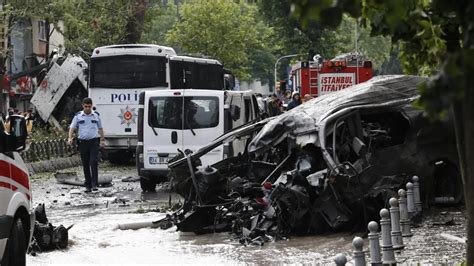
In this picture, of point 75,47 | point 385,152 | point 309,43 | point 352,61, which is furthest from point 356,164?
point 309,43

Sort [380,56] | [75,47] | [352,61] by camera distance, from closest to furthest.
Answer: [352,61] → [75,47] → [380,56]

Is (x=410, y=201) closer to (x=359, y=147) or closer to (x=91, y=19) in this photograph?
(x=359, y=147)

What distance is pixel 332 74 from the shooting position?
3216 centimetres

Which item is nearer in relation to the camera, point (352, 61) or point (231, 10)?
point (352, 61)

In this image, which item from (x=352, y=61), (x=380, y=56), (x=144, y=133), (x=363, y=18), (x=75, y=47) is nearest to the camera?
(x=363, y=18)

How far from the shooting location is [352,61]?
105 feet

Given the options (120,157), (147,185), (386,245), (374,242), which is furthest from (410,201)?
(120,157)

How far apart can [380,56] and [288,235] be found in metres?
90.3

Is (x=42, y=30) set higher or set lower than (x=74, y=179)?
higher

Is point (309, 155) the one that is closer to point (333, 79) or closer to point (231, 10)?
point (333, 79)

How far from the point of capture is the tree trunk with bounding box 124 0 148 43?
39.8m

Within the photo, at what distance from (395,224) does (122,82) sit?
1780 cm

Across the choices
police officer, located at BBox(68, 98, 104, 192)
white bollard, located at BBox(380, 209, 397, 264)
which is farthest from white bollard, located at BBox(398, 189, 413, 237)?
police officer, located at BBox(68, 98, 104, 192)

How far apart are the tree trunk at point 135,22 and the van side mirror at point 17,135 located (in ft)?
103
